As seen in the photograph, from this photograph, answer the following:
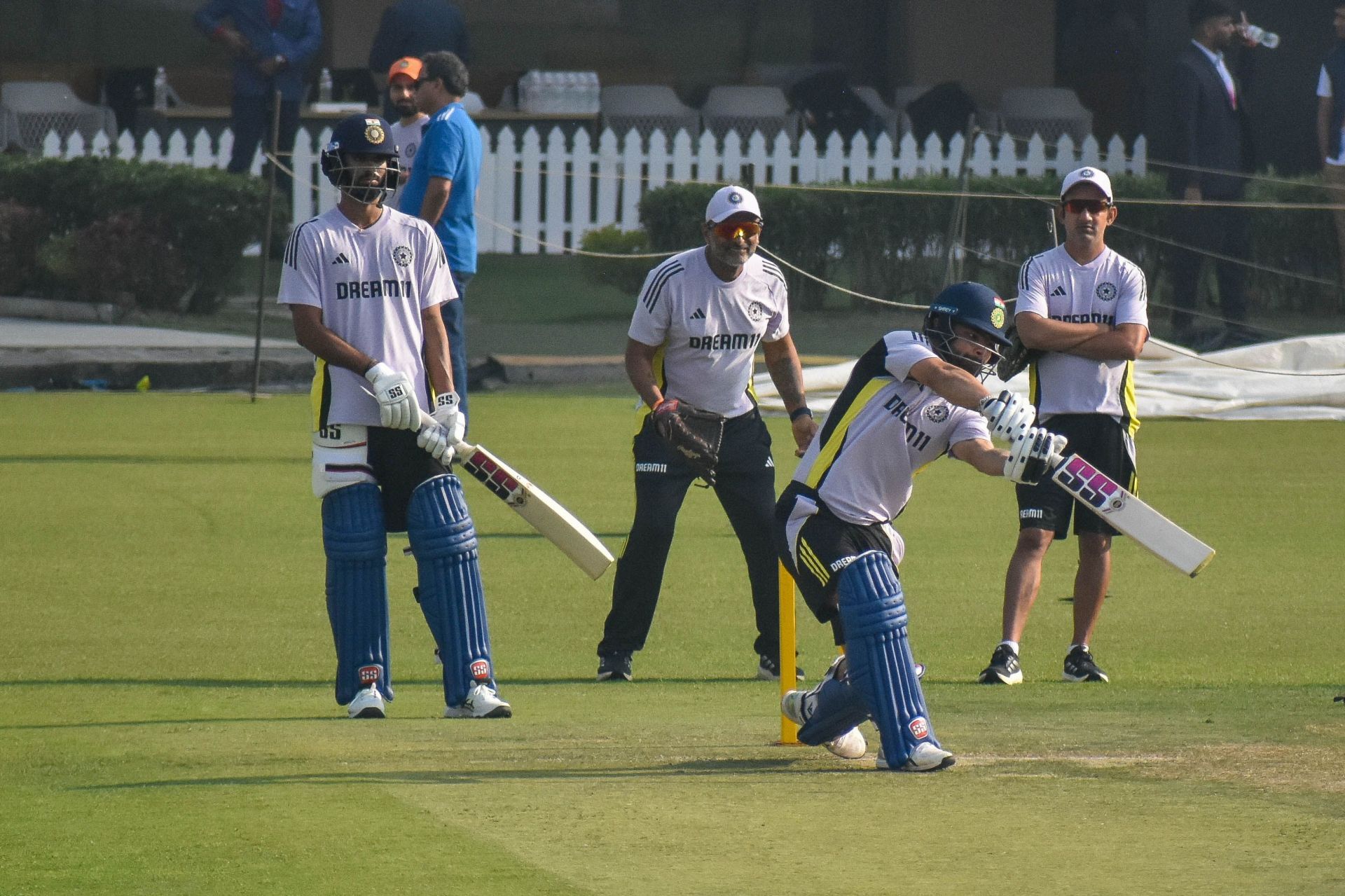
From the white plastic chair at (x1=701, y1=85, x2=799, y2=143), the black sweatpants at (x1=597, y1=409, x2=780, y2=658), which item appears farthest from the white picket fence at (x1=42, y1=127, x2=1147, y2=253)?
the black sweatpants at (x1=597, y1=409, x2=780, y2=658)

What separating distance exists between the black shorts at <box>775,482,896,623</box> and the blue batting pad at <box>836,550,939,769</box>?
10 cm

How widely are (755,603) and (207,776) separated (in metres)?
2.85

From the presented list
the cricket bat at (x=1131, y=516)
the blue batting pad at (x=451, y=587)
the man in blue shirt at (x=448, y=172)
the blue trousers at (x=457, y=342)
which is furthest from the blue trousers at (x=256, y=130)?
the cricket bat at (x=1131, y=516)

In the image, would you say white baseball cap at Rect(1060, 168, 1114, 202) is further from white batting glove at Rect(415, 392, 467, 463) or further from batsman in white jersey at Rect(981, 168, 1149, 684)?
white batting glove at Rect(415, 392, 467, 463)

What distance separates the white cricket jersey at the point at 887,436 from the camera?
6609 millimetres

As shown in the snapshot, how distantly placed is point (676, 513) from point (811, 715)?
6.83ft

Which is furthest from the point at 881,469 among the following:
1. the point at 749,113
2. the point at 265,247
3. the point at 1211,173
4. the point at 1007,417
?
the point at 749,113

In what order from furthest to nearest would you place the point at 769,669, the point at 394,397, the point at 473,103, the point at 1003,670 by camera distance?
the point at 473,103 < the point at 769,669 < the point at 1003,670 < the point at 394,397

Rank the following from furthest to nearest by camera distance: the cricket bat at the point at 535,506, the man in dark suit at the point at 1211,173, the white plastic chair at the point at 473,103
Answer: the white plastic chair at the point at 473,103 < the man in dark suit at the point at 1211,173 < the cricket bat at the point at 535,506

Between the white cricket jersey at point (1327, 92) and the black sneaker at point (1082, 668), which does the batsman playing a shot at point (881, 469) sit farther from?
the white cricket jersey at point (1327, 92)

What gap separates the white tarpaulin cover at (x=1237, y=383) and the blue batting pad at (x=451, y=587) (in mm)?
9195

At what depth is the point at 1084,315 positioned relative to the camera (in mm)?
8688

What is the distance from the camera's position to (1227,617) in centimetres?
952

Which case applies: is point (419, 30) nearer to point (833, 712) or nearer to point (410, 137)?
point (410, 137)
